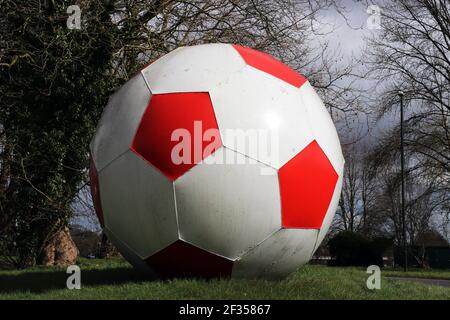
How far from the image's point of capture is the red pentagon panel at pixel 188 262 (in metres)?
4.92

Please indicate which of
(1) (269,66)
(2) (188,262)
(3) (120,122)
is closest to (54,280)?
(2) (188,262)

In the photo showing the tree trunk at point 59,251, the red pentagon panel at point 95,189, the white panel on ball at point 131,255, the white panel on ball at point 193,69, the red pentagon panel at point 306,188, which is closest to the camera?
the red pentagon panel at point 306,188

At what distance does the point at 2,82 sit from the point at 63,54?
1773 millimetres

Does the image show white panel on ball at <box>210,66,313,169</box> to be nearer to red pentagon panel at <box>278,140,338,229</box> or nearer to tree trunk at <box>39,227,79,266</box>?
red pentagon panel at <box>278,140,338,229</box>

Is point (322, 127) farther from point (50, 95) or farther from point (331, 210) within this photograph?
point (50, 95)

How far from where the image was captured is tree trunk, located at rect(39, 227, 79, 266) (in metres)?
12.0

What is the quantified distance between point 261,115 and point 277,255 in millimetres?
1364

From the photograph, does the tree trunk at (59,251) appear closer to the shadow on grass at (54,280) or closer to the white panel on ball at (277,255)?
the shadow on grass at (54,280)

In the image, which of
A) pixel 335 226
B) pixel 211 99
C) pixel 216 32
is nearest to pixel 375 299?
pixel 211 99

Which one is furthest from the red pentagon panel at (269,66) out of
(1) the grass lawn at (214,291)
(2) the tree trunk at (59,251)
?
(2) the tree trunk at (59,251)

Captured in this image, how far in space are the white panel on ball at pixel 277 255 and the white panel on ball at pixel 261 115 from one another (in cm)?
73

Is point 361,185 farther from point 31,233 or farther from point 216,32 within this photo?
point 31,233

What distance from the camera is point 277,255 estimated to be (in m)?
5.11

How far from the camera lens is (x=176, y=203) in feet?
15.6
